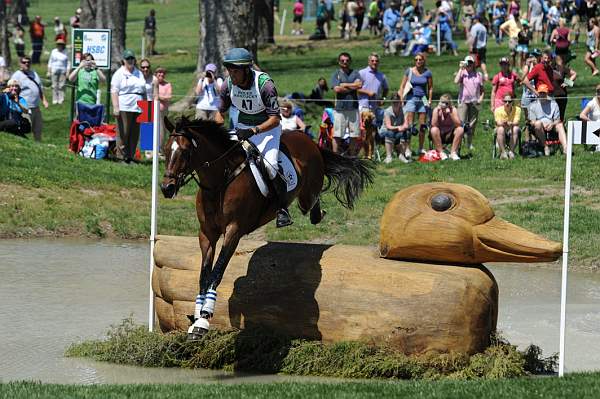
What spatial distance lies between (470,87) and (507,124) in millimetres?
1374

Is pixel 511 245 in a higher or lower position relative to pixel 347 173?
lower

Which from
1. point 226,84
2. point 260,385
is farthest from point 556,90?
point 260,385

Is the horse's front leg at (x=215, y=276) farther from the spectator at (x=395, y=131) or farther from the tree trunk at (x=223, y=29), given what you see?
the tree trunk at (x=223, y=29)

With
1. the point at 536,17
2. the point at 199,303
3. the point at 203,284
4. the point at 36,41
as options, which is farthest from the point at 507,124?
the point at 36,41

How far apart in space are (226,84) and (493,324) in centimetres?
323

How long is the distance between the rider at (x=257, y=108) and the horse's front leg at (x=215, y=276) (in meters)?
0.74

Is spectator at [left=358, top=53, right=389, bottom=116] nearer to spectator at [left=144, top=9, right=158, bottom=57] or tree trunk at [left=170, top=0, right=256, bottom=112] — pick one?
tree trunk at [left=170, top=0, right=256, bottom=112]

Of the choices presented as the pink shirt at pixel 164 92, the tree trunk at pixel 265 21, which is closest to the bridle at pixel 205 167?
the pink shirt at pixel 164 92

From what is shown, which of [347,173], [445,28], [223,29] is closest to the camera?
[347,173]

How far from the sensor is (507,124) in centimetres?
2236

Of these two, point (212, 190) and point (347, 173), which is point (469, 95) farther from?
point (212, 190)

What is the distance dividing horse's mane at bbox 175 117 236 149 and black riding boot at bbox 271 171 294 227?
62 cm

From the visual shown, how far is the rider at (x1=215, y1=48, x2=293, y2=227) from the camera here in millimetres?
10570

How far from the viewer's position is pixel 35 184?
19328 millimetres
